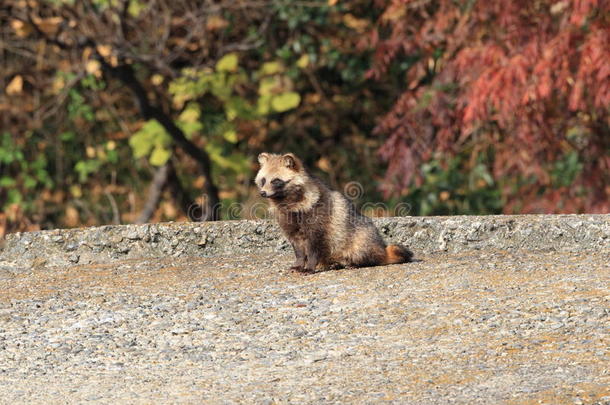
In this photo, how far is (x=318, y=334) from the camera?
4660 millimetres

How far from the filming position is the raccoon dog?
590 centimetres

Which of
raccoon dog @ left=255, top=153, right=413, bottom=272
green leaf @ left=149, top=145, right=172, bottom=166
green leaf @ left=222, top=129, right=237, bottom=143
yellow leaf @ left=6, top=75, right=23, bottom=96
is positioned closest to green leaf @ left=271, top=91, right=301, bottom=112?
green leaf @ left=222, top=129, right=237, bottom=143

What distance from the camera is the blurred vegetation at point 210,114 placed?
10141 millimetres

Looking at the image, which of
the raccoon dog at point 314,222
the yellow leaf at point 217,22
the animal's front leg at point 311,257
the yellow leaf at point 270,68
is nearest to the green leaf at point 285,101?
the yellow leaf at point 270,68

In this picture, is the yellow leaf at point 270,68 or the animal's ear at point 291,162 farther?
the yellow leaf at point 270,68

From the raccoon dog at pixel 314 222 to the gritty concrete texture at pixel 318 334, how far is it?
0.42 ft

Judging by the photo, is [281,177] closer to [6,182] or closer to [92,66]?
[92,66]

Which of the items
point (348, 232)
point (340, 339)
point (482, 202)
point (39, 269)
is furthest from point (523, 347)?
point (482, 202)

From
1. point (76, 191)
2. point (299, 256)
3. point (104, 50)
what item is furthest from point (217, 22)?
point (299, 256)

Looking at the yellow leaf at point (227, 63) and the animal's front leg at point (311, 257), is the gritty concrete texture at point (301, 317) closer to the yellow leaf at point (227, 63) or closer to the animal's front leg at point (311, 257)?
the animal's front leg at point (311, 257)

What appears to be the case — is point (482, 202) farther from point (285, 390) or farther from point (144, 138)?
point (285, 390)

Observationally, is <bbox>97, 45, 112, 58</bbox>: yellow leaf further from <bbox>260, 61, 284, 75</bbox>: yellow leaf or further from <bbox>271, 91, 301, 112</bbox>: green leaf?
<bbox>271, 91, 301, 112</bbox>: green leaf

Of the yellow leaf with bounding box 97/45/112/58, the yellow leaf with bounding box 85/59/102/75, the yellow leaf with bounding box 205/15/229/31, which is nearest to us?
the yellow leaf with bounding box 97/45/112/58

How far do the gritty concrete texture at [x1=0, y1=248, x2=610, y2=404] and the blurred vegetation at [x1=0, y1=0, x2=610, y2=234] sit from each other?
402 cm
